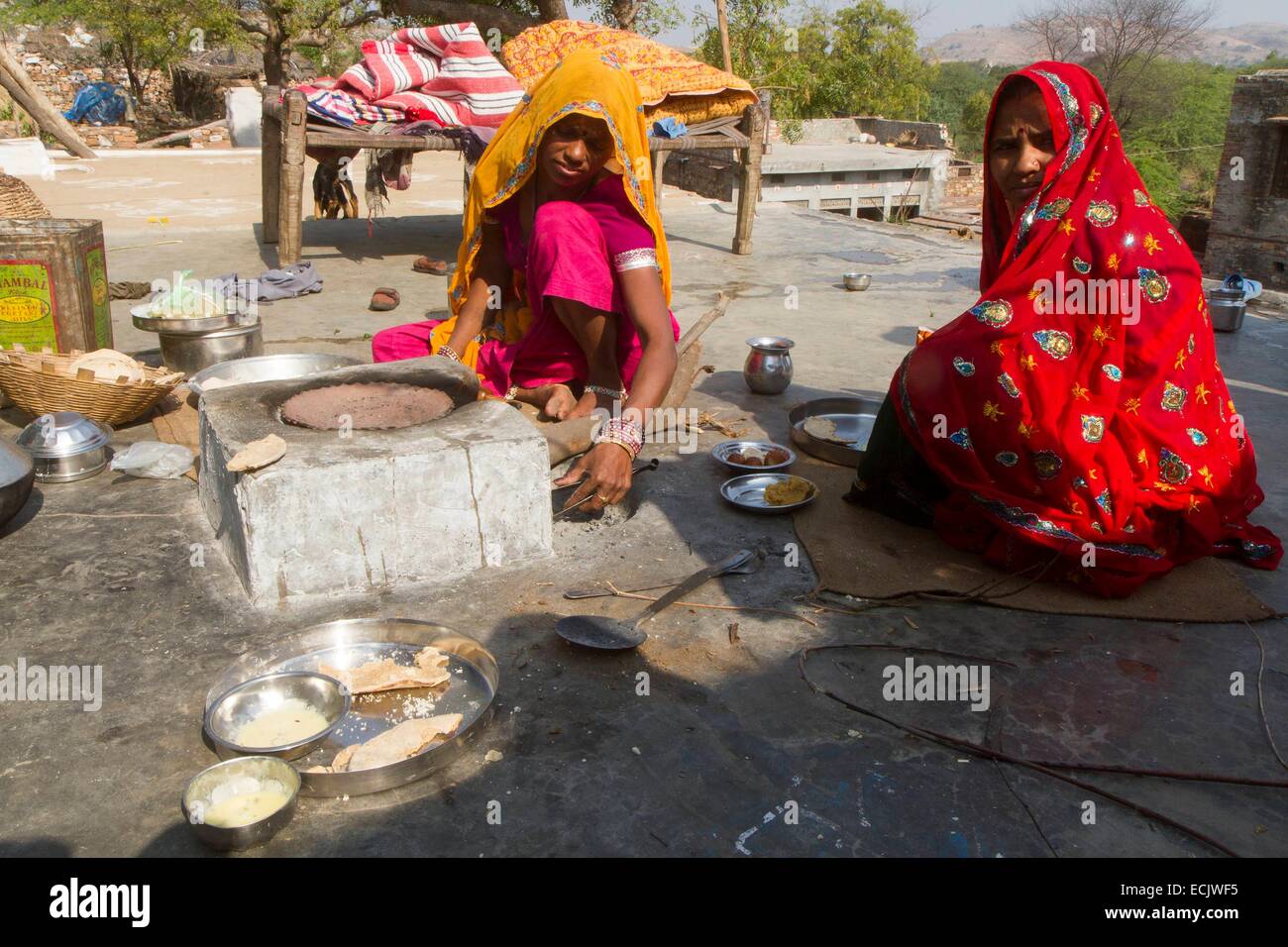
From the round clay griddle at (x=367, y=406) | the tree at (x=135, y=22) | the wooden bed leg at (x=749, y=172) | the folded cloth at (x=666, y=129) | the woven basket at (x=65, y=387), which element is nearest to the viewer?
the round clay griddle at (x=367, y=406)

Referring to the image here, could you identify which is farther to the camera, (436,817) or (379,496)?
(379,496)

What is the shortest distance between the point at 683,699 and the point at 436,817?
0.67 meters

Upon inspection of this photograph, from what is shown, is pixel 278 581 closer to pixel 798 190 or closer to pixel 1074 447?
pixel 1074 447

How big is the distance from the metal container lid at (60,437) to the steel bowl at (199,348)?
86cm

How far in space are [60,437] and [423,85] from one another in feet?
15.4

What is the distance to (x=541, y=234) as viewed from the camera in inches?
145

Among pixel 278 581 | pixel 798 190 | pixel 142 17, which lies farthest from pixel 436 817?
pixel 142 17

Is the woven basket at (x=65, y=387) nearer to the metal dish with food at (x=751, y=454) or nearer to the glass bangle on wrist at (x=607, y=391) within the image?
the glass bangle on wrist at (x=607, y=391)

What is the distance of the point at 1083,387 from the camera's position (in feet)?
9.38

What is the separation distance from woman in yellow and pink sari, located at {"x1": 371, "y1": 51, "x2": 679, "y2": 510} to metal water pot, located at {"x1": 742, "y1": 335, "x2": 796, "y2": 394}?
781 mm

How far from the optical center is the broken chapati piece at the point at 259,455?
8.56ft

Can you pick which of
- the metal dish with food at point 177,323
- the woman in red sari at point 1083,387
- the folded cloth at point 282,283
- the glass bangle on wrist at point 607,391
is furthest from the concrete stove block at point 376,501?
the folded cloth at point 282,283

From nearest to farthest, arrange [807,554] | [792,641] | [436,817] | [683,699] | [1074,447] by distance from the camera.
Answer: [436,817]
[683,699]
[792,641]
[1074,447]
[807,554]

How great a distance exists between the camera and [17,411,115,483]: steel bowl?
3.47 metres
